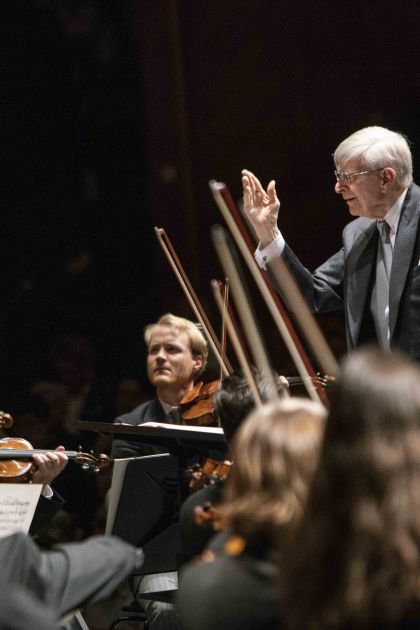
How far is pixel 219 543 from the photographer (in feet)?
4.77

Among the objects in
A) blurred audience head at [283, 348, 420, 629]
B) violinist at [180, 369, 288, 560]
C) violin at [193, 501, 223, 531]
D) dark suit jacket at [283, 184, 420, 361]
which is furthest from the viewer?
dark suit jacket at [283, 184, 420, 361]

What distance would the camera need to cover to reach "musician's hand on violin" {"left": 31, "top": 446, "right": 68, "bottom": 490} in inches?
122

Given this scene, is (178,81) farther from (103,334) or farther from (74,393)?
(74,393)

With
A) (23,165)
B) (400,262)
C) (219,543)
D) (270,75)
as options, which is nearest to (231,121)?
(270,75)

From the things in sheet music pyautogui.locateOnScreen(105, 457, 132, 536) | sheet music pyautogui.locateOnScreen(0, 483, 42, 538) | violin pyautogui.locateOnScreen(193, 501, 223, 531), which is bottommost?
sheet music pyautogui.locateOnScreen(105, 457, 132, 536)

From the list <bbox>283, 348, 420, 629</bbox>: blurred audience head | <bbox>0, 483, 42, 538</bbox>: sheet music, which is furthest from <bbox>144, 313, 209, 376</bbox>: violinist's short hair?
<bbox>283, 348, 420, 629</bbox>: blurred audience head

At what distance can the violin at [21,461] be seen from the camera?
10.2 feet

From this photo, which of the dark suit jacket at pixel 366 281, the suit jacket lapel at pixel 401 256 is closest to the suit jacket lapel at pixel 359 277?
the dark suit jacket at pixel 366 281

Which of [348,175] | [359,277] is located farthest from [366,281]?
[348,175]

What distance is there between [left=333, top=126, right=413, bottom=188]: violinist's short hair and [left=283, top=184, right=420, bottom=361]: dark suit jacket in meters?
0.07

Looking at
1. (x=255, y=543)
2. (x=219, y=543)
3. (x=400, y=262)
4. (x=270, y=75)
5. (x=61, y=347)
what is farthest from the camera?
(x=61, y=347)

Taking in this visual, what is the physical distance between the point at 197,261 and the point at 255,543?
12.1ft

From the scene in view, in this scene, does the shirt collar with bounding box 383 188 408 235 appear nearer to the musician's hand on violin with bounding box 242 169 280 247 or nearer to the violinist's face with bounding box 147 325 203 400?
the musician's hand on violin with bounding box 242 169 280 247

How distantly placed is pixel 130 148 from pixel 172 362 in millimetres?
1864
